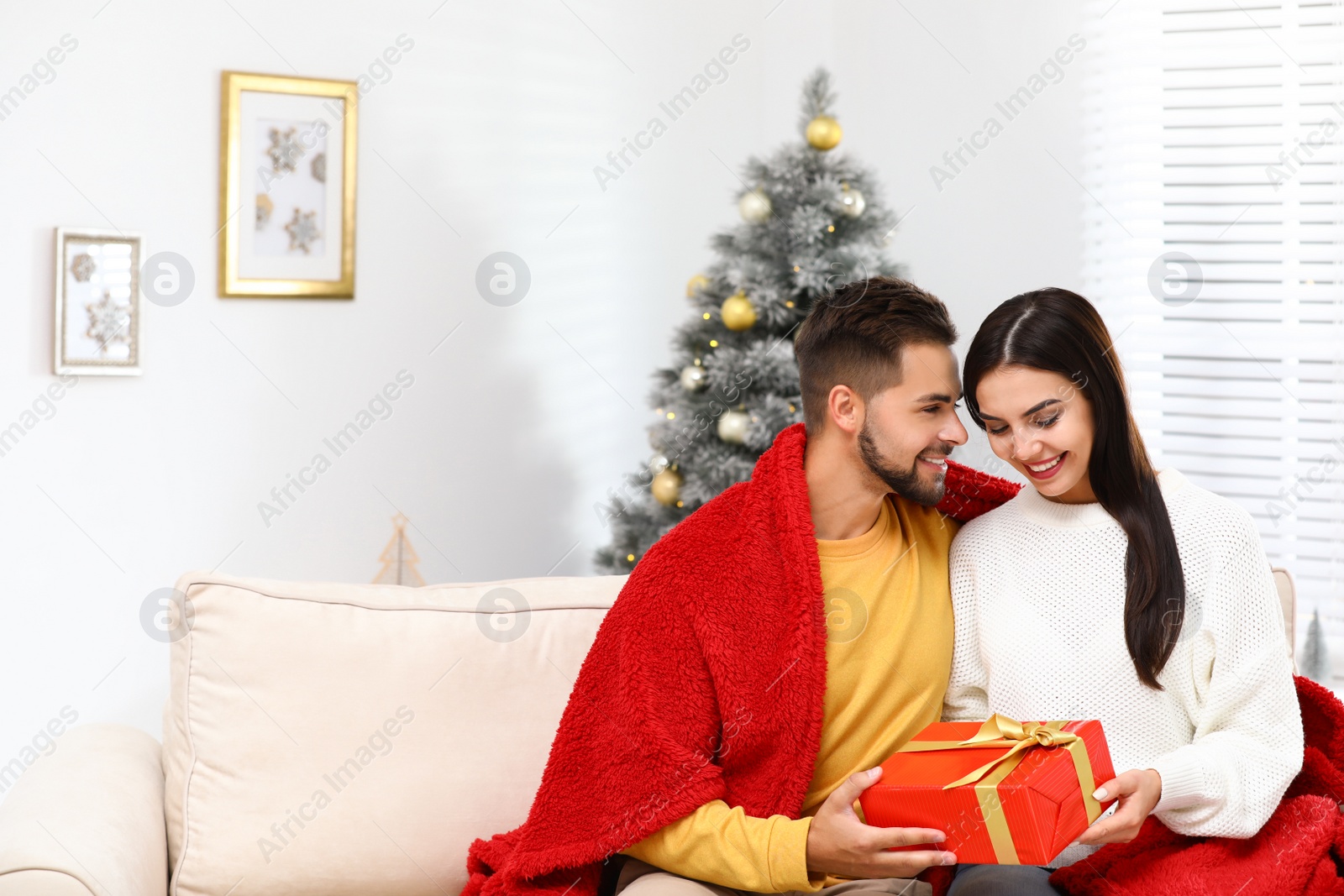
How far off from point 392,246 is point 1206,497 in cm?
225

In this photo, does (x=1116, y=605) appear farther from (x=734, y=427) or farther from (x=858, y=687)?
(x=734, y=427)

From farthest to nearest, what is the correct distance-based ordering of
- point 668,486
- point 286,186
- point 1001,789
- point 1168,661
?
point 286,186, point 668,486, point 1168,661, point 1001,789

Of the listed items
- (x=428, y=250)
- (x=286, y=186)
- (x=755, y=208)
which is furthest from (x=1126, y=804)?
(x=286, y=186)

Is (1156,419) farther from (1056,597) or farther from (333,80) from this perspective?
(333,80)

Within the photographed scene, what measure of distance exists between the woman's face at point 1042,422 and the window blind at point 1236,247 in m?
1.67

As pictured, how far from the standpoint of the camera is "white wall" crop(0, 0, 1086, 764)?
8.89 ft

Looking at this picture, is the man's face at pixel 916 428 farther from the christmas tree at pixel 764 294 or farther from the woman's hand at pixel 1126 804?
the christmas tree at pixel 764 294

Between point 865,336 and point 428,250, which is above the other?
point 428,250

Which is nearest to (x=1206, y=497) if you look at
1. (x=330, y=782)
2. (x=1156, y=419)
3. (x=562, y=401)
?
(x=330, y=782)

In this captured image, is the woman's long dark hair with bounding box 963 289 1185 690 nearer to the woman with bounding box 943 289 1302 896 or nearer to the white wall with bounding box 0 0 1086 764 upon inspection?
the woman with bounding box 943 289 1302 896

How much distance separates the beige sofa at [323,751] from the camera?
5.51 feet

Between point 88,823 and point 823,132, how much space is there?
82.2 inches

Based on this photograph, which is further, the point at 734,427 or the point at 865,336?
the point at 734,427

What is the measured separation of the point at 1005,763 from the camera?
1.29 metres
